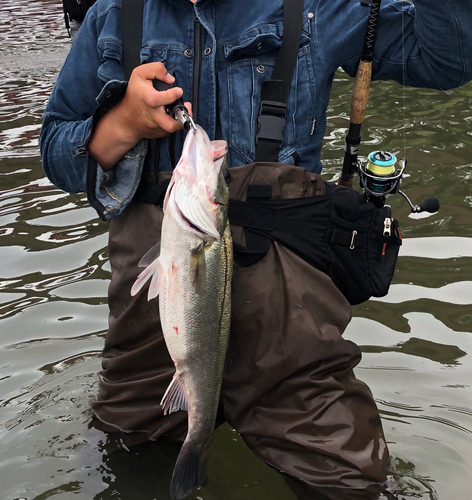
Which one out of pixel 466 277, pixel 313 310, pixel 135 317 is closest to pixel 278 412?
pixel 313 310

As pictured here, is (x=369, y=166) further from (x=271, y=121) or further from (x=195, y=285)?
(x=195, y=285)

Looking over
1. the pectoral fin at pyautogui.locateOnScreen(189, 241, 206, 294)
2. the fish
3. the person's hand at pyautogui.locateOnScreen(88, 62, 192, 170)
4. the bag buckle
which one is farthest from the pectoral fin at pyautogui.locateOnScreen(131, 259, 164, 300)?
the bag buckle

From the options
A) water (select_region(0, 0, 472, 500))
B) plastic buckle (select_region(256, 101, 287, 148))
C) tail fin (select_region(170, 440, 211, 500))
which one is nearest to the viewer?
tail fin (select_region(170, 440, 211, 500))

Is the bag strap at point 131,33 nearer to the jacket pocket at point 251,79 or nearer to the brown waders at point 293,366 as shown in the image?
the jacket pocket at point 251,79

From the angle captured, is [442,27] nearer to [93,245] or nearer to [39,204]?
[93,245]

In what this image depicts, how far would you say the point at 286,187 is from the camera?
2.90 meters

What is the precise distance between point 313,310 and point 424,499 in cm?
118

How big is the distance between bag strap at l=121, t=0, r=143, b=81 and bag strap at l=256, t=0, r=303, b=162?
0.55 meters

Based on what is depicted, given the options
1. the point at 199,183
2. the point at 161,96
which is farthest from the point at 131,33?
A: the point at 199,183

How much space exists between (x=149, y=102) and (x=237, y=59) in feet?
1.85

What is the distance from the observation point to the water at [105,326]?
350 cm

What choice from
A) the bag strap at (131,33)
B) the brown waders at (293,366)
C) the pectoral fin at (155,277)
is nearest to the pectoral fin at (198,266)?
the pectoral fin at (155,277)

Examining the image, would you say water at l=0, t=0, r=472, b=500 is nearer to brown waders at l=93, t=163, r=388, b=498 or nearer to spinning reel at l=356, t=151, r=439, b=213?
brown waders at l=93, t=163, r=388, b=498

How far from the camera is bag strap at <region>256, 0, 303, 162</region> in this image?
9.43ft
